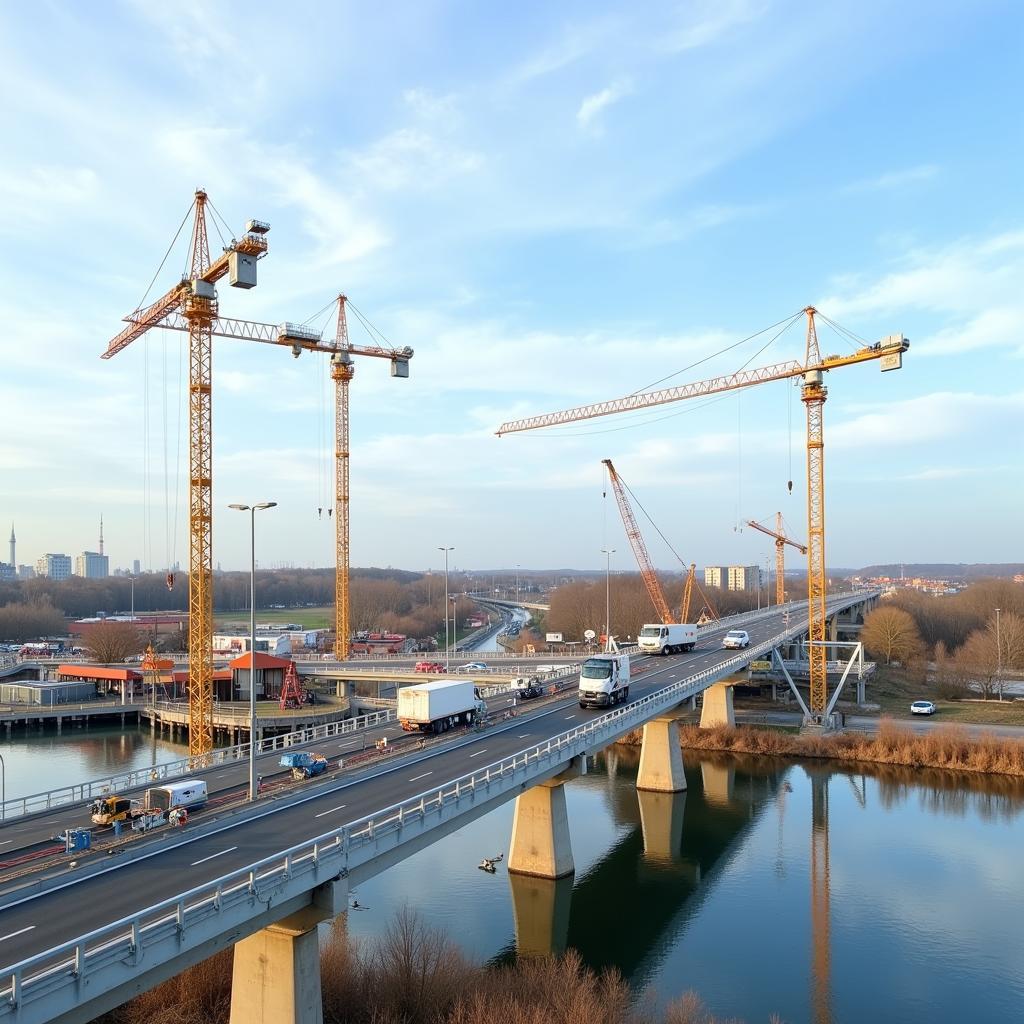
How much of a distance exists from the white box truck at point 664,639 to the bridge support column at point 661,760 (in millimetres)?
20553

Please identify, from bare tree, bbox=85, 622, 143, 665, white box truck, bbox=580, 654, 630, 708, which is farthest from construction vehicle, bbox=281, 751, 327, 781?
bare tree, bbox=85, 622, 143, 665

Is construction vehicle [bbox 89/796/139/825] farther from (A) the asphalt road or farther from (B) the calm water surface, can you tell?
(B) the calm water surface

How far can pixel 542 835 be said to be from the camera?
45.2 m

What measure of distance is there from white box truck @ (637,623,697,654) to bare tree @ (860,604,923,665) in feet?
165

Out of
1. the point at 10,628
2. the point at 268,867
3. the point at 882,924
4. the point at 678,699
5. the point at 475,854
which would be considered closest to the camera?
the point at 268,867

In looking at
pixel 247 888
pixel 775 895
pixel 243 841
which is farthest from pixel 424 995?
pixel 775 895

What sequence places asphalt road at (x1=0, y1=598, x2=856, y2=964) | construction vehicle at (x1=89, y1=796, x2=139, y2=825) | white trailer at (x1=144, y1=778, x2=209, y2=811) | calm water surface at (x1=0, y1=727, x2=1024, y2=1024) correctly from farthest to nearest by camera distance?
calm water surface at (x1=0, y1=727, x2=1024, y2=1024) < white trailer at (x1=144, y1=778, x2=209, y2=811) < construction vehicle at (x1=89, y1=796, x2=139, y2=825) < asphalt road at (x1=0, y1=598, x2=856, y2=964)

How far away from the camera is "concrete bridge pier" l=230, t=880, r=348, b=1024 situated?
24391 millimetres

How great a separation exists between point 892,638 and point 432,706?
9710cm

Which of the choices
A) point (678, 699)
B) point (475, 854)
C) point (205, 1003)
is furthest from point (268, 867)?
point (678, 699)

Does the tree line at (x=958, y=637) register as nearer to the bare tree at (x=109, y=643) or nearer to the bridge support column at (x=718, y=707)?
the bridge support column at (x=718, y=707)

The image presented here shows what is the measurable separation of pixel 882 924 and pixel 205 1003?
30.8 meters

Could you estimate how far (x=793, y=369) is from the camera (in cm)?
9306

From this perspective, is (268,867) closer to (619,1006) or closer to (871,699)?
(619,1006)
